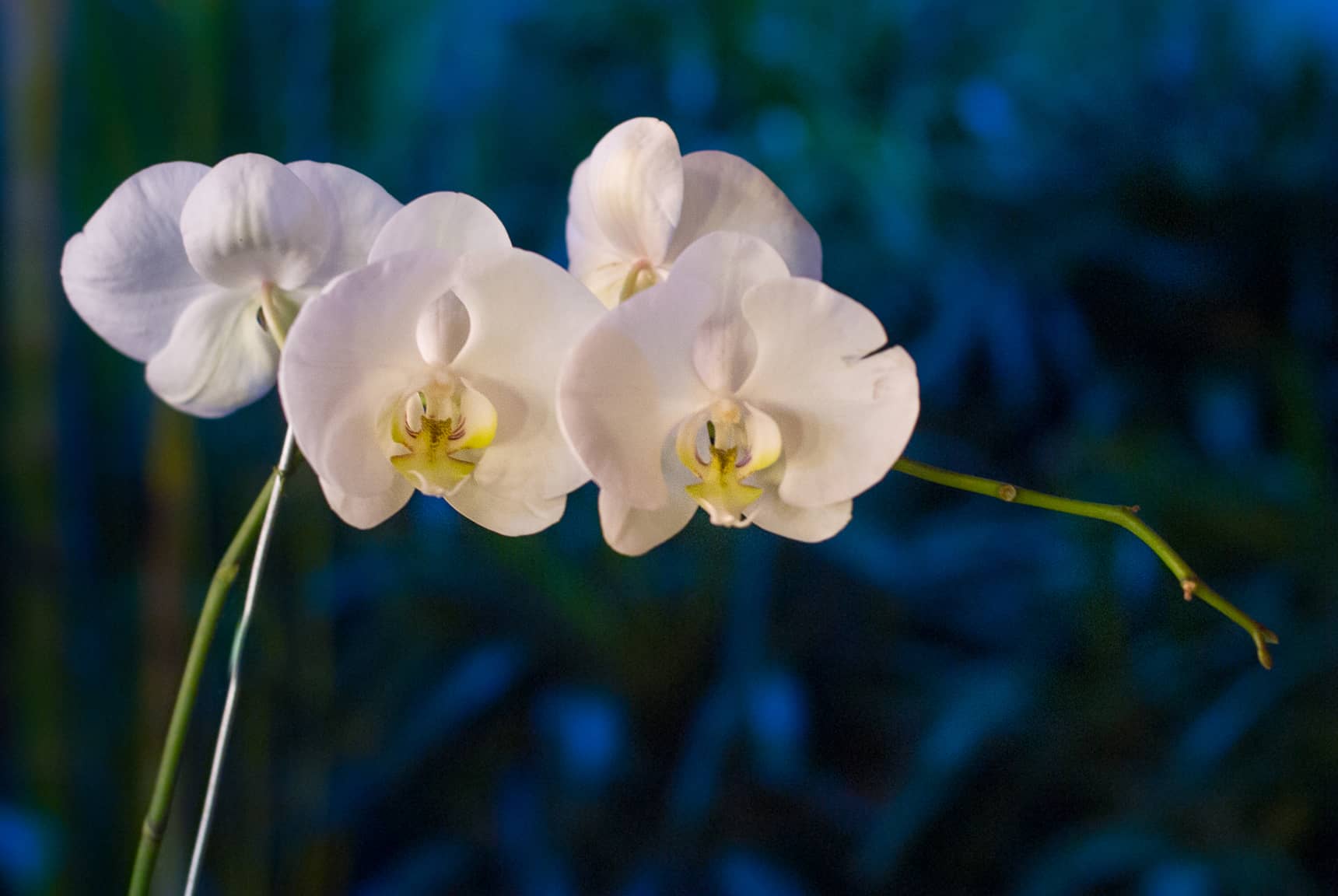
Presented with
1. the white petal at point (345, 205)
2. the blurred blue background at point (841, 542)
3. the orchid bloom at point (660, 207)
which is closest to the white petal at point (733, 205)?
the orchid bloom at point (660, 207)

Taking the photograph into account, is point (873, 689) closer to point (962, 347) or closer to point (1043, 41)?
point (962, 347)

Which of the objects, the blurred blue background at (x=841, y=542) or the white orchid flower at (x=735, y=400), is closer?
the white orchid flower at (x=735, y=400)

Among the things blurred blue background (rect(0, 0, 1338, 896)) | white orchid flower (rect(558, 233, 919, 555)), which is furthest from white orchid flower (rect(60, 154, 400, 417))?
blurred blue background (rect(0, 0, 1338, 896))

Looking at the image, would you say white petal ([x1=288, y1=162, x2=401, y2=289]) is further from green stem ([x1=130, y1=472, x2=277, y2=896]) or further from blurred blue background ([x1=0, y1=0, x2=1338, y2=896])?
blurred blue background ([x1=0, y1=0, x2=1338, y2=896])

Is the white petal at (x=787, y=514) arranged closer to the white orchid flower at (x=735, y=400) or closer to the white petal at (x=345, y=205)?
the white orchid flower at (x=735, y=400)

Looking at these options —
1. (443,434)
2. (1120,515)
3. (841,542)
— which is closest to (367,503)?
(443,434)
